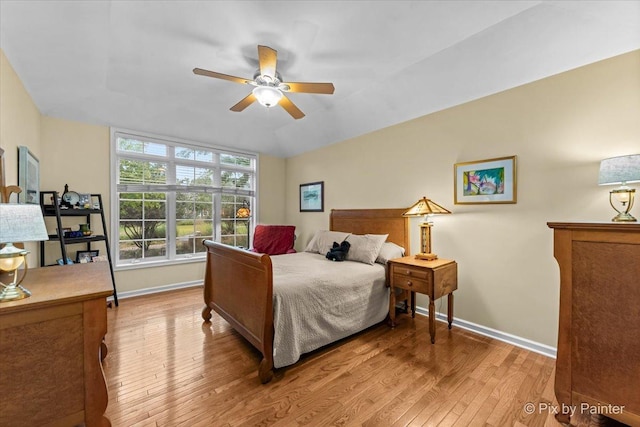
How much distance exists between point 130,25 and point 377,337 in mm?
3545

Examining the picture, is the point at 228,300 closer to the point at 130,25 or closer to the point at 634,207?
the point at 130,25

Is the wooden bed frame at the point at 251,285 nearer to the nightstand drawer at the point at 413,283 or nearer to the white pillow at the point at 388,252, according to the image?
the white pillow at the point at 388,252

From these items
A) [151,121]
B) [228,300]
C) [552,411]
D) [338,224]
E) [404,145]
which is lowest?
[552,411]

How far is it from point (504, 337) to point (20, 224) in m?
3.64

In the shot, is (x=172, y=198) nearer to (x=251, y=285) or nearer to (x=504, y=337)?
(x=251, y=285)

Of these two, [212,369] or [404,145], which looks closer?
[212,369]

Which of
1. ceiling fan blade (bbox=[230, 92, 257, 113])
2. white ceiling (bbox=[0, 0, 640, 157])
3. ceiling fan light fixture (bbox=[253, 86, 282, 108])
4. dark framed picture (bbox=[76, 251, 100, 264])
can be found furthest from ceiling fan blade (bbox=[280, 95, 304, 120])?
dark framed picture (bbox=[76, 251, 100, 264])

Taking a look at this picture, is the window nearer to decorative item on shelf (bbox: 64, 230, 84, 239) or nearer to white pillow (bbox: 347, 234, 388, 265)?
decorative item on shelf (bbox: 64, 230, 84, 239)

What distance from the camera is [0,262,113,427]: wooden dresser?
1.21 meters

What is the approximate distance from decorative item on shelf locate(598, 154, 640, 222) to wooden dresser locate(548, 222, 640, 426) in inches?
19.6

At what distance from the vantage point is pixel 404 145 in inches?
135

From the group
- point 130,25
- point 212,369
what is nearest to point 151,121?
point 130,25

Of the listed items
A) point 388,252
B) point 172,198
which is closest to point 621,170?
point 388,252

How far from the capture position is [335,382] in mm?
1967
